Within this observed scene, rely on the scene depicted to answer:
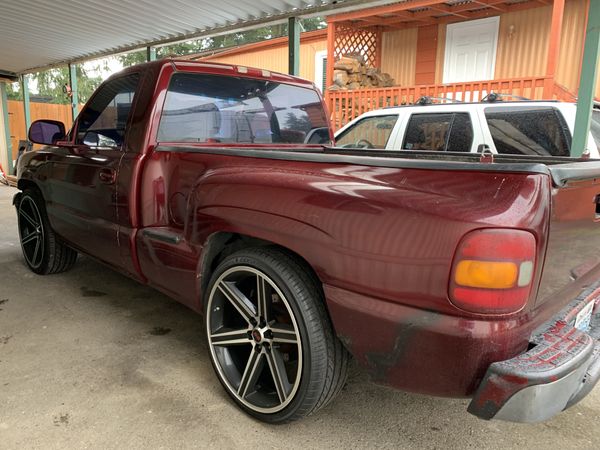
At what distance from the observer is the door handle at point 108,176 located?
3051mm

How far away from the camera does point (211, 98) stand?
3178 mm

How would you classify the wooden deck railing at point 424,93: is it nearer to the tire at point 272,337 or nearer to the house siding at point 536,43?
the house siding at point 536,43

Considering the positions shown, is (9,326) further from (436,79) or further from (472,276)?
(436,79)

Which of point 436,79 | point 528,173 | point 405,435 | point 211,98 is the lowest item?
point 405,435

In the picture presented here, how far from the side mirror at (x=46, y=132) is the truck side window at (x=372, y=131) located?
3.29 metres

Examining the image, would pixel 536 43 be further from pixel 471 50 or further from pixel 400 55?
pixel 400 55

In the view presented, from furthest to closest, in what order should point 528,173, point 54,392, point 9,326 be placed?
point 9,326 → point 54,392 → point 528,173

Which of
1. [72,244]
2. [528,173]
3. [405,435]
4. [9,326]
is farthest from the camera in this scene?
[72,244]

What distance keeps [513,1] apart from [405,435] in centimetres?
891

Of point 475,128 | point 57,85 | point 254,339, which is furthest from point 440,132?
point 57,85

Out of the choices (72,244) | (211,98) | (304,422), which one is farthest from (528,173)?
(72,244)

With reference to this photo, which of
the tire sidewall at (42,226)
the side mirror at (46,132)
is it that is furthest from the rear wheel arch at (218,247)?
the tire sidewall at (42,226)

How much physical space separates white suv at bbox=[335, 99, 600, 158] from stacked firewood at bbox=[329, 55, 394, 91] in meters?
3.13

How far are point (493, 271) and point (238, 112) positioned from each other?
2317 millimetres
